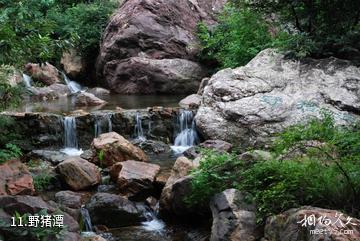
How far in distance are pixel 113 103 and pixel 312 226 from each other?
10.1 m

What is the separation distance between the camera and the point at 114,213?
6.09 meters

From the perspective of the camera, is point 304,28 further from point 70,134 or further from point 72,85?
point 72,85

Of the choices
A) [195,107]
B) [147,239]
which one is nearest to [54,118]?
[195,107]

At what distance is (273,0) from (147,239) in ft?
21.3

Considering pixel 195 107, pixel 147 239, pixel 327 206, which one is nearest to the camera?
pixel 327 206

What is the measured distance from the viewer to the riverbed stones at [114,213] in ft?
20.0

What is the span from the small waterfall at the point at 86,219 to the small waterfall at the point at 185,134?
3665mm

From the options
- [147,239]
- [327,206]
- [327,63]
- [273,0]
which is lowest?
[147,239]

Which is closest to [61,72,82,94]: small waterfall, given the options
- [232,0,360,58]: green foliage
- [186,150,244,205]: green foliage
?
[232,0,360,58]: green foliage

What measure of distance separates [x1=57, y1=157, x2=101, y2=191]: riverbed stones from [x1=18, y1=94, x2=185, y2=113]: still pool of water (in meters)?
4.54

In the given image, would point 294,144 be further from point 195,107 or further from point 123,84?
point 123,84

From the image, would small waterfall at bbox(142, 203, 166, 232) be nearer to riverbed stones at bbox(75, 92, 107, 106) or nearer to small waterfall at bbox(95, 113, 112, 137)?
small waterfall at bbox(95, 113, 112, 137)

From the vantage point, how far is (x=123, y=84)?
51.5ft

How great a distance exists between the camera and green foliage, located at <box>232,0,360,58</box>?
9.14 m
